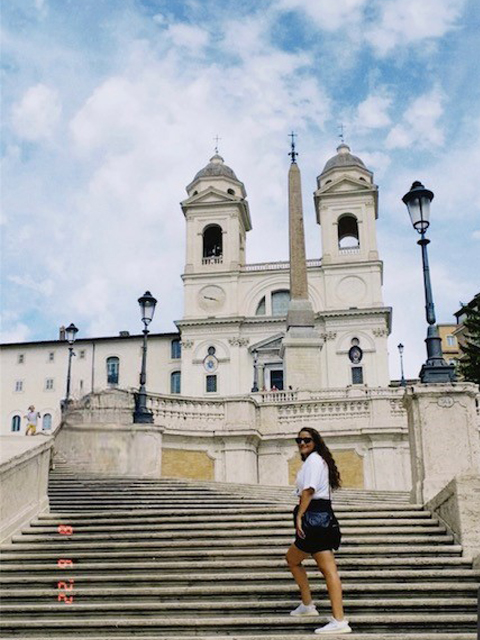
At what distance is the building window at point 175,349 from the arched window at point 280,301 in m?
9.78

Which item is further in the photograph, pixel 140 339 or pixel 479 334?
pixel 140 339

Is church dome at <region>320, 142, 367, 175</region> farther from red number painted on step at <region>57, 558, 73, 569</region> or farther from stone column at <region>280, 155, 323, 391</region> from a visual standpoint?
red number painted on step at <region>57, 558, 73, 569</region>

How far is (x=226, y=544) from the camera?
28.6 feet

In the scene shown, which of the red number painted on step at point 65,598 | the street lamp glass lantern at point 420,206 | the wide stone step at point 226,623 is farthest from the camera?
the street lamp glass lantern at point 420,206

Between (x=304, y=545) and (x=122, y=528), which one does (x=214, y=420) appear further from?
(x=304, y=545)

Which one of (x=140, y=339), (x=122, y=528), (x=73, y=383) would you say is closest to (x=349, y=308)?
(x=140, y=339)

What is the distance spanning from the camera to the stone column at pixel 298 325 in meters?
31.7

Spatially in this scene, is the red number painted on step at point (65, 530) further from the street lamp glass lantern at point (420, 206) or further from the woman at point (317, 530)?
the street lamp glass lantern at point (420, 206)

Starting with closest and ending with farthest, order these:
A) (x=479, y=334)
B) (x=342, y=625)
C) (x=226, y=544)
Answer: (x=342, y=625)
(x=226, y=544)
(x=479, y=334)

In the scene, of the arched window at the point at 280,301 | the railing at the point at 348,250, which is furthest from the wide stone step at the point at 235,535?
the railing at the point at 348,250

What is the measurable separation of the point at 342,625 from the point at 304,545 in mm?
742

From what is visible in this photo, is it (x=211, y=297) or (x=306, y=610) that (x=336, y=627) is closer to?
(x=306, y=610)

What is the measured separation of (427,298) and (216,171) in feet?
188

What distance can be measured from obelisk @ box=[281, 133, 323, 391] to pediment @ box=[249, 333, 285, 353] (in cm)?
1507
